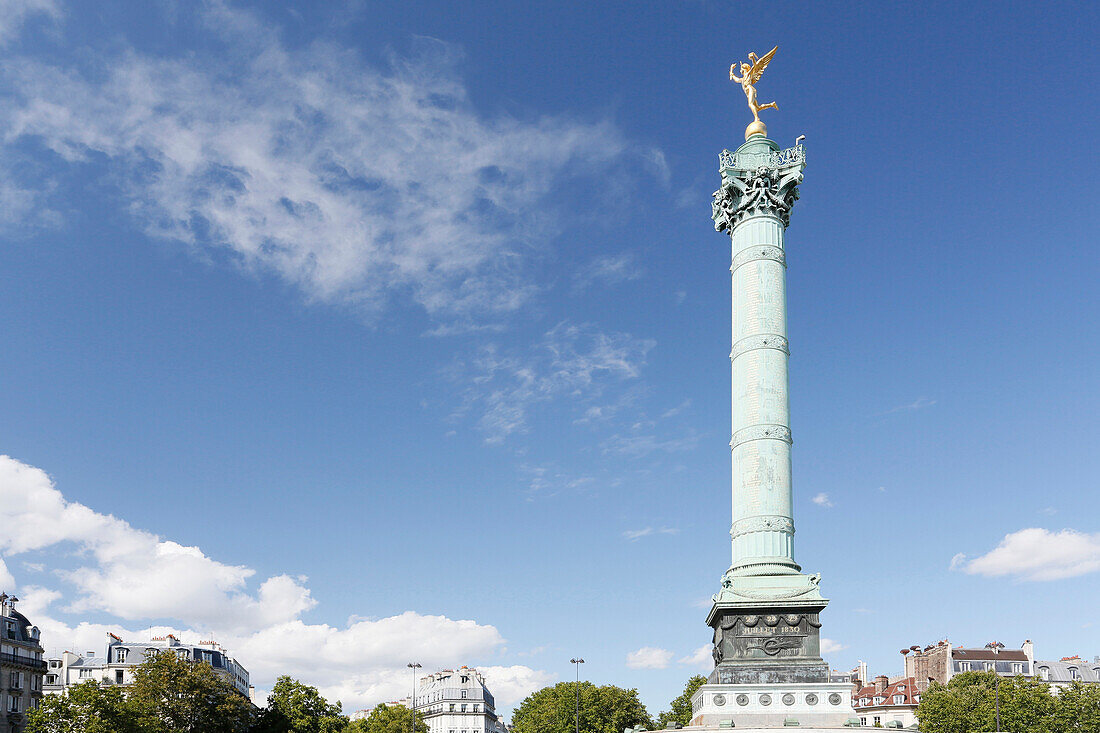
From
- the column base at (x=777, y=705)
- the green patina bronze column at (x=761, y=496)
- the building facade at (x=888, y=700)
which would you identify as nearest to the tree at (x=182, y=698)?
the green patina bronze column at (x=761, y=496)

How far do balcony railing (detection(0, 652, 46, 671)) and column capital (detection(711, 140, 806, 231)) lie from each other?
56320 millimetres

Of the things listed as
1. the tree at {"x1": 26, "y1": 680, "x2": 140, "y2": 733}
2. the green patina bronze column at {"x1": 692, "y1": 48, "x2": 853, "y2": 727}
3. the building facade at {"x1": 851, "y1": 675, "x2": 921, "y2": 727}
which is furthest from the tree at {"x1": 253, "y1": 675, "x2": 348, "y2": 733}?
the building facade at {"x1": 851, "y1": 675, "x2": 921, "y2": 727}

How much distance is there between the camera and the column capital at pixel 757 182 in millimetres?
47156

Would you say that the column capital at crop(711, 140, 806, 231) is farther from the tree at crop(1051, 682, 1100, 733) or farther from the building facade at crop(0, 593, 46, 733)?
the building facade at crop(0, 593, 46, 733)

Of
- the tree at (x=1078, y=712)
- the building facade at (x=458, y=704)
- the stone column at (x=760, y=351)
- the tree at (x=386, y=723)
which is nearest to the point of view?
the stone column at (x=760, y=351)

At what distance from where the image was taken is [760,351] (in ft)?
146

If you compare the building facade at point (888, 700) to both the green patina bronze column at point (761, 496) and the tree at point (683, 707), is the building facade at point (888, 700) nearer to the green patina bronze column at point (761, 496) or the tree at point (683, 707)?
the tree at point (683, 707)

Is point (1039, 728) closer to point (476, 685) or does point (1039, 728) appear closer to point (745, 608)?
point (745, 608)

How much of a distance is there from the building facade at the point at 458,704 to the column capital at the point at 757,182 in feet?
302

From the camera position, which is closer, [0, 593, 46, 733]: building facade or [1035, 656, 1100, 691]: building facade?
[0, 593, 46, 733]: building facade

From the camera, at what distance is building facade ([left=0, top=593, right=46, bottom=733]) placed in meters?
66.3

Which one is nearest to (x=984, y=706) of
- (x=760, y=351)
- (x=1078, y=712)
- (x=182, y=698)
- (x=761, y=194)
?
(x=1078, y=712)

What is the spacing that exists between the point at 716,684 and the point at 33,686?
54.6 m

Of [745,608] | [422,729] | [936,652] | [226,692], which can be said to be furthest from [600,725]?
[745,608]
